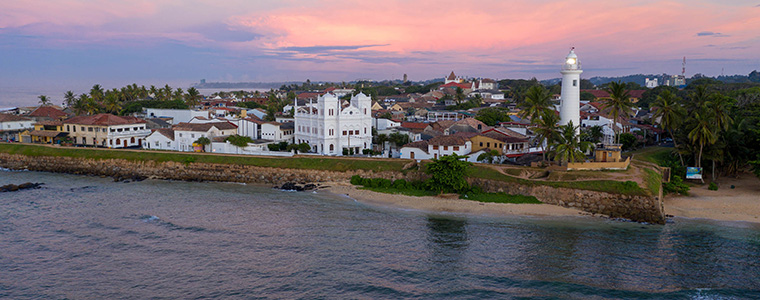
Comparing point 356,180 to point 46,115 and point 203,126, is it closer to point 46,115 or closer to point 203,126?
point 203,126

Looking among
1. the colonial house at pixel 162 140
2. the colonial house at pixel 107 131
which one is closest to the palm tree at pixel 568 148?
the colonial house at pixel 162 140

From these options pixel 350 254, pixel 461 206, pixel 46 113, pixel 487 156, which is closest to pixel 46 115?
pixel 46 113

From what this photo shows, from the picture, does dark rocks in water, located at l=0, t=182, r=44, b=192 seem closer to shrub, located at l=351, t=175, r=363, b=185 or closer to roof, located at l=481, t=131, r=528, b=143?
shrub, located at l=351, t=175, r=363, b=185

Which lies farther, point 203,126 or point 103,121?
point 103,121

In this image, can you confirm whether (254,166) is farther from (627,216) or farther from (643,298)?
(643,298)

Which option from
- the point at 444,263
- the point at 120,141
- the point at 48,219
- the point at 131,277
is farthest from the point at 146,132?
the point at 444,263

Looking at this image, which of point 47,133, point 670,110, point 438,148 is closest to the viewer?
point 670,110
